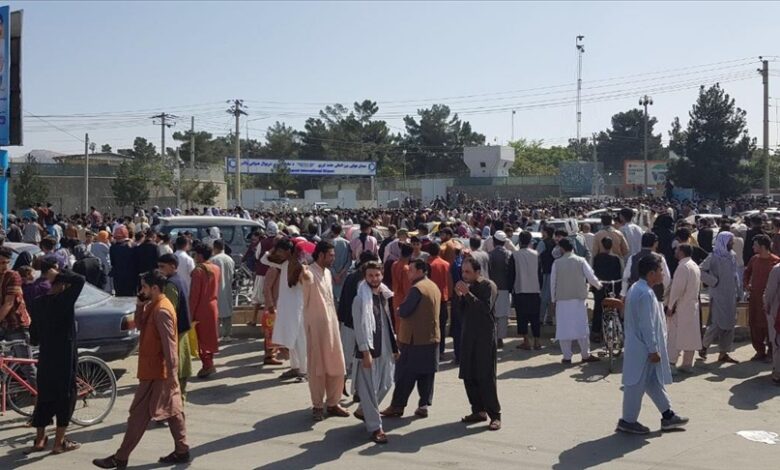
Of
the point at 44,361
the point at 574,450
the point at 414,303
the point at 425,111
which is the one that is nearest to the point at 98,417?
the point at 44,361

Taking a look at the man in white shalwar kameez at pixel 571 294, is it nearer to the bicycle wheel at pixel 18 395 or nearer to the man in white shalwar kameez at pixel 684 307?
the man in white shalwar kameez at pixel 684 307

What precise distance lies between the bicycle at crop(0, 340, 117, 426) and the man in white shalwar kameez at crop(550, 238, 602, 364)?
582 cm

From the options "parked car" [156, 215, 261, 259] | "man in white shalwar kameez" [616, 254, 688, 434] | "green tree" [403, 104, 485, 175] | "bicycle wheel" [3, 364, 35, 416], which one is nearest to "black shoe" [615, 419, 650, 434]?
"man in white shalwar kameez" [616, 254, 688, 434]

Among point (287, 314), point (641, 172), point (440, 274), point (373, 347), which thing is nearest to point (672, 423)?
point (373, 347)

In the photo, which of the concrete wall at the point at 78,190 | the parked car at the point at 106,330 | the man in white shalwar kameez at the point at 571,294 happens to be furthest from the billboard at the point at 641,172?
the parked car at the point at 106,330

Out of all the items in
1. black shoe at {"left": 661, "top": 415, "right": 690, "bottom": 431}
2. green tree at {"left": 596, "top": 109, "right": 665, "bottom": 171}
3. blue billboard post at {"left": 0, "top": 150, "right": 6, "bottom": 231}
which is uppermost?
green tree at {"left": 596, "top": 109, "right": 665, "bottom": 171}

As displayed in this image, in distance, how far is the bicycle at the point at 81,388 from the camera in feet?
27.3

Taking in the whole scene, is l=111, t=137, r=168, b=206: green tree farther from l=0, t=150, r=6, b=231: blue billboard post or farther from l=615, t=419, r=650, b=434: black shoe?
l=615, t=419, r=650, b=434: black shoe

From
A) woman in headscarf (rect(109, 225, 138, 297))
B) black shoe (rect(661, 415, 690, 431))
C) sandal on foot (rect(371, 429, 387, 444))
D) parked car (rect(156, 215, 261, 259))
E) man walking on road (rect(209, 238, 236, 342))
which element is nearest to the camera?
sandal on foot (rect(371, 429, 387, 444))

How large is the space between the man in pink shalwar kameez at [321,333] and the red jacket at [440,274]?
2.90m

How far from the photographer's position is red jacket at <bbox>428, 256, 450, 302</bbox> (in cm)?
1118

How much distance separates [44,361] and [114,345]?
99.5 inches

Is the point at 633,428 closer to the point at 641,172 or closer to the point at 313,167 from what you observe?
the point at 313,167

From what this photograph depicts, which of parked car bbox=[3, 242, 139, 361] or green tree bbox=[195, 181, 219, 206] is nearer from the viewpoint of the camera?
parked car bbox=[3, 242, 139, 361]
